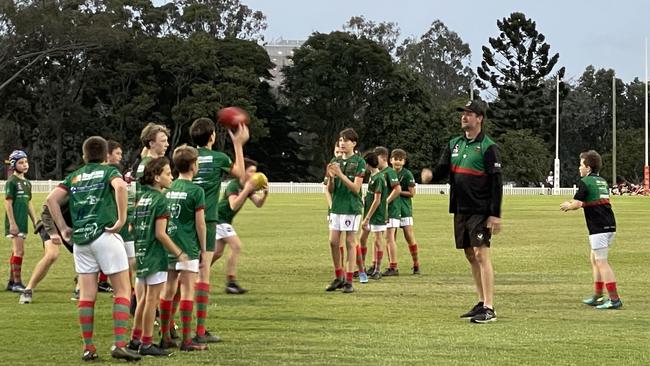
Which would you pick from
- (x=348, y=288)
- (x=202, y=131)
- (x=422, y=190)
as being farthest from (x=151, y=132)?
(x=422, y=190)

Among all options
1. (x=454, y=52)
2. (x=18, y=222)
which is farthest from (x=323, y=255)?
(x=454, y=52)

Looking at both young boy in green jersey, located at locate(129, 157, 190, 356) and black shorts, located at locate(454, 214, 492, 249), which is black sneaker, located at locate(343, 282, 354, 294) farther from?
young boy in green jersey, located at locate(129, 157, 190, 356)

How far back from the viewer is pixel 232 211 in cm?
1343

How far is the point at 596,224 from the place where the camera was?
1310 centimetres

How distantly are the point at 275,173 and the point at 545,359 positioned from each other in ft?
280

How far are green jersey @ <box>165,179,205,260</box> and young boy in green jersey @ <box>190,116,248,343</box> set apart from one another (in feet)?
2.67

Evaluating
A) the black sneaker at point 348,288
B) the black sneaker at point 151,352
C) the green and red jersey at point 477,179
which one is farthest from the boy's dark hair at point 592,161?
the black sneaker at point 151,352

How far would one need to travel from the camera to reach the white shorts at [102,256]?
8.99 metres

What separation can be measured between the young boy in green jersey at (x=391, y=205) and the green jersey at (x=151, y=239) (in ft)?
26.6

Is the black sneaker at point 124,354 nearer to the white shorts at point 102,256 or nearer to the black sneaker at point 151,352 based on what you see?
the black sneaker at point 151,352

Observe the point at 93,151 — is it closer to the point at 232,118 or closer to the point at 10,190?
the point at 232,118

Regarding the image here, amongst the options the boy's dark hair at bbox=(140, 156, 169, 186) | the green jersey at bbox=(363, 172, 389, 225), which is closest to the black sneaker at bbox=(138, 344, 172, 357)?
the boy's dark hair at bbox=(140, 156, 169, 186)

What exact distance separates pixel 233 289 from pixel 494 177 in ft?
15.7

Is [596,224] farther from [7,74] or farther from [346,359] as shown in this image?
[7,74]
